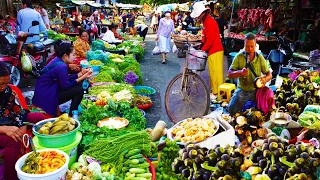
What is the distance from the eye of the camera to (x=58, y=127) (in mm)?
3141

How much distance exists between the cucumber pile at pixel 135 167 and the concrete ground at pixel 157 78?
86.4 inches

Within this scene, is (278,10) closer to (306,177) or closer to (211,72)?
(211,72)

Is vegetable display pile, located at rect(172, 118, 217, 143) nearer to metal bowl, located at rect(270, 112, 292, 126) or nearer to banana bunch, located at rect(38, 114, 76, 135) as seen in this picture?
metal bowl, located at rect(270, 112, 292, 126)

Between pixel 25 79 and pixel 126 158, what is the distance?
20.1 ft

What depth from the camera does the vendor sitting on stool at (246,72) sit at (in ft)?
14.6

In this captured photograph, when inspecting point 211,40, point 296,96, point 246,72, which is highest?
point 211,40

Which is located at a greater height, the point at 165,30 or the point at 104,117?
the point at 165,30

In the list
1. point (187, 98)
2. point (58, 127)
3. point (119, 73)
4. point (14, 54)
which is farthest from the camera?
point (14, 54)

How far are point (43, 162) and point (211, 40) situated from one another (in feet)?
13.5

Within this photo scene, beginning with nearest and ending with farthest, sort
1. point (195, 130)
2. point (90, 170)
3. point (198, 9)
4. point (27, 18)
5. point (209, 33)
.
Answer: point (90, 170) < point (195, 130) < point (198, 9) < point (209, 33) < point (27, 18)

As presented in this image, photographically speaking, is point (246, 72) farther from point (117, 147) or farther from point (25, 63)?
point (25, 63)

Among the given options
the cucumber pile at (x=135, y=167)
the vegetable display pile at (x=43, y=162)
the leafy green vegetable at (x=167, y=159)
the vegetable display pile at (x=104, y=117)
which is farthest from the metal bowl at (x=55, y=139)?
the leafy green vegetable at (x=167, y=159)

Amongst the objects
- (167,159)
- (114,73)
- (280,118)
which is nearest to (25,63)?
(114,73)

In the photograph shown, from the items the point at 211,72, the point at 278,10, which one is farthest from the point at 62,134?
the point at 278,10
